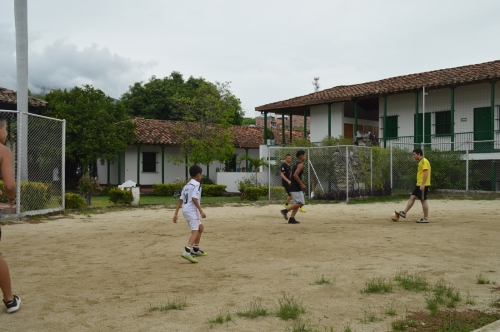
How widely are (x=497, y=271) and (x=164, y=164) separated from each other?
28753 millimetres

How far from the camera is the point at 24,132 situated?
41.7ft

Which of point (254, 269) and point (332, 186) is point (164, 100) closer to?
point (332, 186)

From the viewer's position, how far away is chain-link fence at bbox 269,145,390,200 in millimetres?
Result: 19562

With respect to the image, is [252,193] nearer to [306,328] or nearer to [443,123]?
[443,123]

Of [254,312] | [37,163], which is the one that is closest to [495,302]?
[254,312]

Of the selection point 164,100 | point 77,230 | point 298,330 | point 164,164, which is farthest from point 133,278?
point 164,100

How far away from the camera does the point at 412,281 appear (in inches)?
208

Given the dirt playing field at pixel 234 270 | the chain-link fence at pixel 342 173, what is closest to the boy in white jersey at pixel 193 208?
the dirt playing field at pixel 234 270

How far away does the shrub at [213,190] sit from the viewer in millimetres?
26328

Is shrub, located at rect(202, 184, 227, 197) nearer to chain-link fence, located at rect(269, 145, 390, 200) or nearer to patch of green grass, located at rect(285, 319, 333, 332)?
chain-link fence, located at rect(269, 145, 390, 200)

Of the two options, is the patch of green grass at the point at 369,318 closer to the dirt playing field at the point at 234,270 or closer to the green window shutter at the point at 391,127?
the dirt playing field at the point at 234,270

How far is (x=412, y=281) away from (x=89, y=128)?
960 inches

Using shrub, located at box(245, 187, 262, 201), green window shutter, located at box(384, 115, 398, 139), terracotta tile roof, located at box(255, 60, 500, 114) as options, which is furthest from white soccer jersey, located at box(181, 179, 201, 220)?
green window shutter, located at box(384, 115, 398, 139)

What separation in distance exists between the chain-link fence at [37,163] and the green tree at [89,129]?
486 inches
